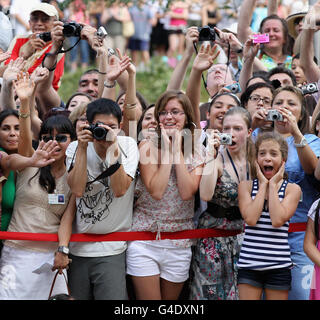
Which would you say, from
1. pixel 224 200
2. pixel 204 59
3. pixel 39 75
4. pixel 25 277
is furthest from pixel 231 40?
pixel 25 277

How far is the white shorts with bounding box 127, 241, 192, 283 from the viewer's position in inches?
197

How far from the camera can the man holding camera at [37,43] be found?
20.4ft

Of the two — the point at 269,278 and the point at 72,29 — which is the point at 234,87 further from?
the point at 269,278

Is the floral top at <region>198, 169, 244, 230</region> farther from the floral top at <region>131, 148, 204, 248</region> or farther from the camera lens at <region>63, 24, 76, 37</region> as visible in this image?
the camera lens at <region>63, 24, 76, 37</region>

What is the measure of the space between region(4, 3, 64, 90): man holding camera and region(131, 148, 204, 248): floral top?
170cm

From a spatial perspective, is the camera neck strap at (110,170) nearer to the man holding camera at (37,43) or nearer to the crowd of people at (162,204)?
the crowd of people at (162,204)

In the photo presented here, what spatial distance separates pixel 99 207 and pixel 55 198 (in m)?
0.33

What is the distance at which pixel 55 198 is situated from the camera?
198 inches

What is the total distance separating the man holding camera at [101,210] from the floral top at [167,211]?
0.37ft

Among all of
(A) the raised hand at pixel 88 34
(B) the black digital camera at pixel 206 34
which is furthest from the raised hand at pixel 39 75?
(B) the black digital camera at pixel 206 34

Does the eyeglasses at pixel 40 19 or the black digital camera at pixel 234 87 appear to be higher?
the eyeglasses at pixel 40 19
